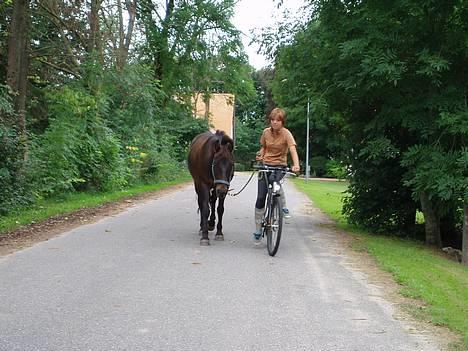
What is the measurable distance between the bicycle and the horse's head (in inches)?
17.2

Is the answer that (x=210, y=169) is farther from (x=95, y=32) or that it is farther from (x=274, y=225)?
(x=95, y=32)

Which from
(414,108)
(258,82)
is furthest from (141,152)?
(258,82)

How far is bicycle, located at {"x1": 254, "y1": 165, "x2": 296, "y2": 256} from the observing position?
837cm

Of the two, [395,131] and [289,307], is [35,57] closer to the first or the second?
[395,131]

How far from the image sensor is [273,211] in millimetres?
8578

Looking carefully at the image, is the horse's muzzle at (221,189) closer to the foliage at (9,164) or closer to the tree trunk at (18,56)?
the foliage at (9,164)

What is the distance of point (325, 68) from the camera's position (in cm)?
1229

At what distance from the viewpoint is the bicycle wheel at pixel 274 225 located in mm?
8320

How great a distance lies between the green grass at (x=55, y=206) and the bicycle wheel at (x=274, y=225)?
5137mm

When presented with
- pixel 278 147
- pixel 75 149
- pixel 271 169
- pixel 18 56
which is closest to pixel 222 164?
pixel 271 169

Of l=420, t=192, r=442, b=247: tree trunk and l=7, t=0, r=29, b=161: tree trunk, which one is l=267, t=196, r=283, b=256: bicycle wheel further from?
l=7, t=0, r=29, b=161: tree trunk

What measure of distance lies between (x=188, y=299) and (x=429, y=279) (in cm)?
345

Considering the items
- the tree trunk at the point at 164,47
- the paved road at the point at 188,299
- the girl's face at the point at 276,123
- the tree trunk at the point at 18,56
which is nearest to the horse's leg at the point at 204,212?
the paved road at the point at 188,299

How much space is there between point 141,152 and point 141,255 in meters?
18.5
